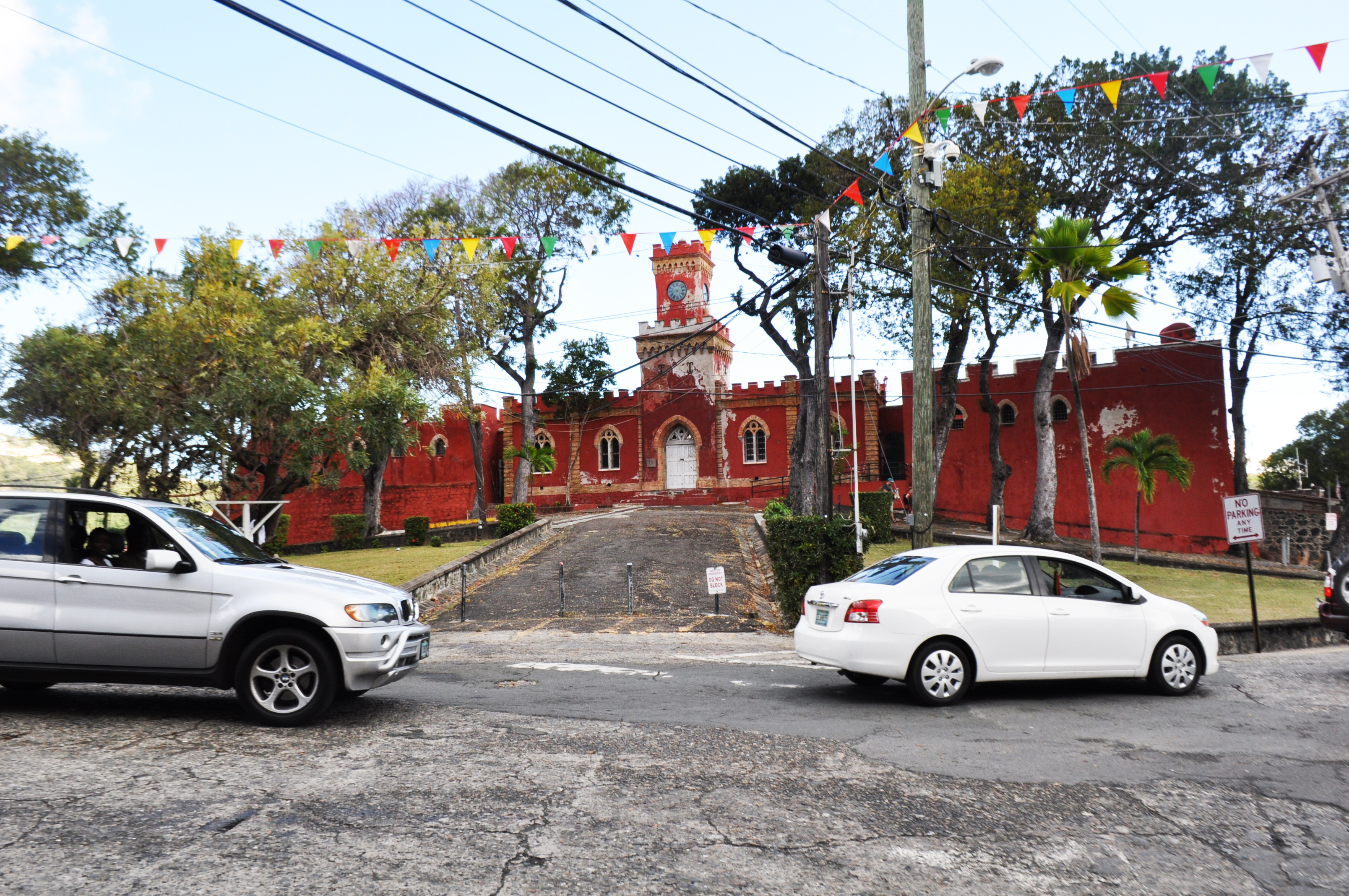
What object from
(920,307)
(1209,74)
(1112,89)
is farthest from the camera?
(920,307)

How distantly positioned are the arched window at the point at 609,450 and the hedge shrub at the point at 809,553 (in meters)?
27.8

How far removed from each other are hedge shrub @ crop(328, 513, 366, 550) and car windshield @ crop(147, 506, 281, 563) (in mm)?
23357

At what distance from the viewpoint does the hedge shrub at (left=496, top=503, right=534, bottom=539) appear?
25.3m

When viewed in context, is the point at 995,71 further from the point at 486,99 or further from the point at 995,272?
the point at 995,272

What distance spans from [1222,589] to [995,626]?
1577cm

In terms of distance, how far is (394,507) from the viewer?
35.7 m

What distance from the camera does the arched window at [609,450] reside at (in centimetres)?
4194

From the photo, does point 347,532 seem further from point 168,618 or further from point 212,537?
point 168,618

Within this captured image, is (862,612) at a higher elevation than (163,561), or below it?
below

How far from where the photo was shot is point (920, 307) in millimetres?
12391

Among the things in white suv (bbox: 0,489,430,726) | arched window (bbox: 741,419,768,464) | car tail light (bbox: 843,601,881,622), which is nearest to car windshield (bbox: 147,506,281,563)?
white suv (bbox: 0,489,430,726)

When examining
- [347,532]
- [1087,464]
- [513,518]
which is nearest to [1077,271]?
[1087,464]

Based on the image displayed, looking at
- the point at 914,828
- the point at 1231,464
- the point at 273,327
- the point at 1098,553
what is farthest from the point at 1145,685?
the point at 1231,464

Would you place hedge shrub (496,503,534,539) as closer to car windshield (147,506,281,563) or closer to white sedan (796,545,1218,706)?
car windshield (147,506,281,563)
